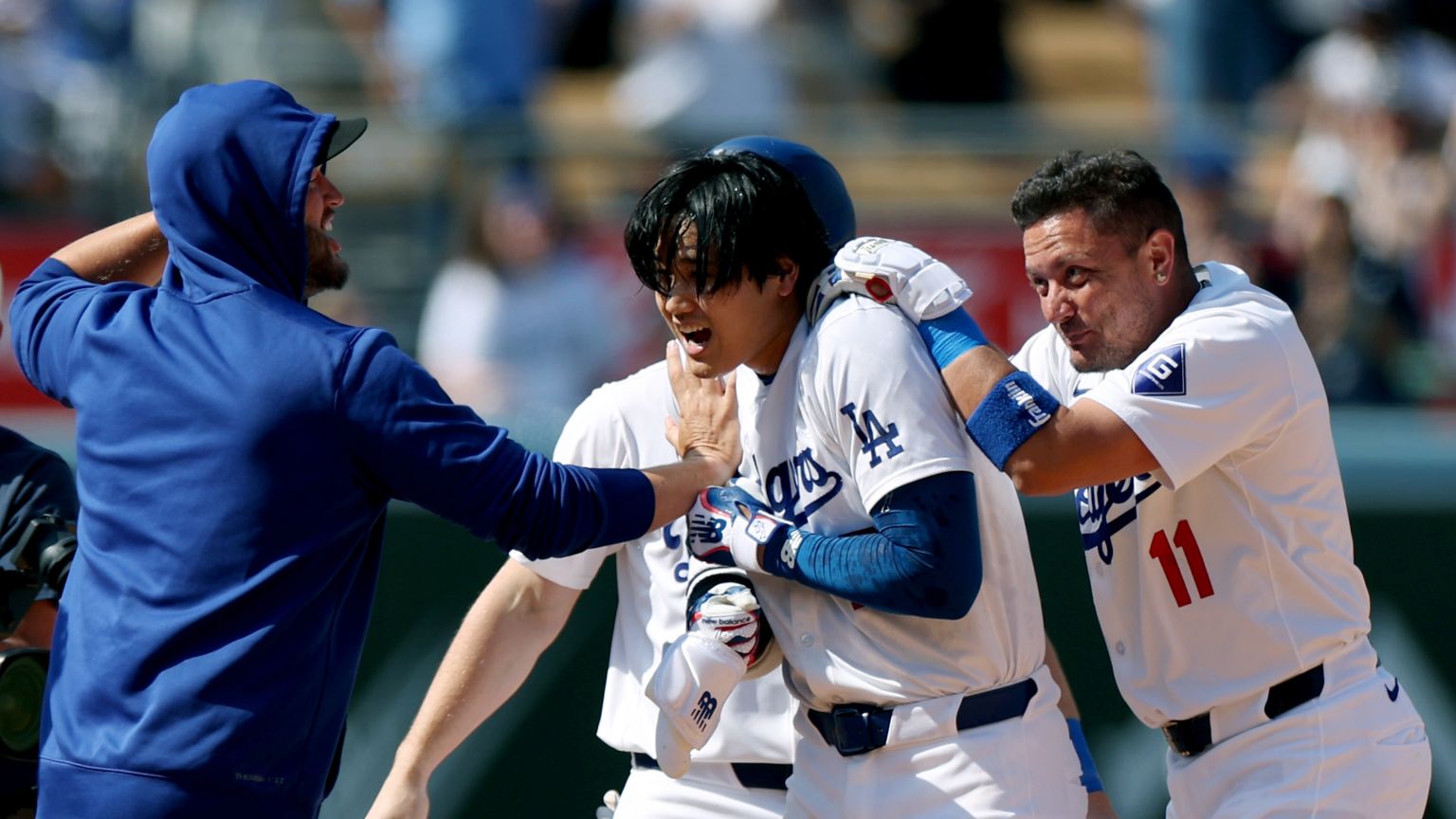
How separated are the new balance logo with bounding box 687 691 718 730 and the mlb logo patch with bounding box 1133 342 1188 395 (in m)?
0.99

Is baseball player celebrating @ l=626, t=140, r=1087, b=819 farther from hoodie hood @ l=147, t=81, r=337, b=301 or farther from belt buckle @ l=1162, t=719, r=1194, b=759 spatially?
hoodie hood @ l=147, t=81, r=337, b=301

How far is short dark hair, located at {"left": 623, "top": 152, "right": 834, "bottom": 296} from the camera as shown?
3.36m

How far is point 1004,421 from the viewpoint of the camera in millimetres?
3291

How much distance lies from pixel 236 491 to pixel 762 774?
136 cm

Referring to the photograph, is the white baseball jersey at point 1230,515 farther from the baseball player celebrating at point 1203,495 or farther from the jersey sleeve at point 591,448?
the jersey sleeve at point 591,448

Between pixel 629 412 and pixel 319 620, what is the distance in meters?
1.09

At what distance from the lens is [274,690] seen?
3053 mm

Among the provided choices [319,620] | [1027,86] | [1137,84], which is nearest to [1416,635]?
[319,620]

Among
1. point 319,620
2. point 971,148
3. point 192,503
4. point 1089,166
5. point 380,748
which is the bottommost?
point 380,748

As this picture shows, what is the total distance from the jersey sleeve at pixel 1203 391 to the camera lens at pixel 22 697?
215cm

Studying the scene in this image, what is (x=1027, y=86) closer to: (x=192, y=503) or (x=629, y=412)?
(x=629, y=412)

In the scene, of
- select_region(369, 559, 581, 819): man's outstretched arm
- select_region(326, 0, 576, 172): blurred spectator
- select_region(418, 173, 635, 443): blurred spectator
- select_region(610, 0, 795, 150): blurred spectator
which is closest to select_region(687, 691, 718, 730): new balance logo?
select_region(369, 559, 581, 819): man's outstretched arm

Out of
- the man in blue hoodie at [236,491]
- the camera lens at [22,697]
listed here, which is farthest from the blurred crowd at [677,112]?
the man in blue hoodie at [236,491]

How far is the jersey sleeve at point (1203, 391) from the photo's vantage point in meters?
3.42
